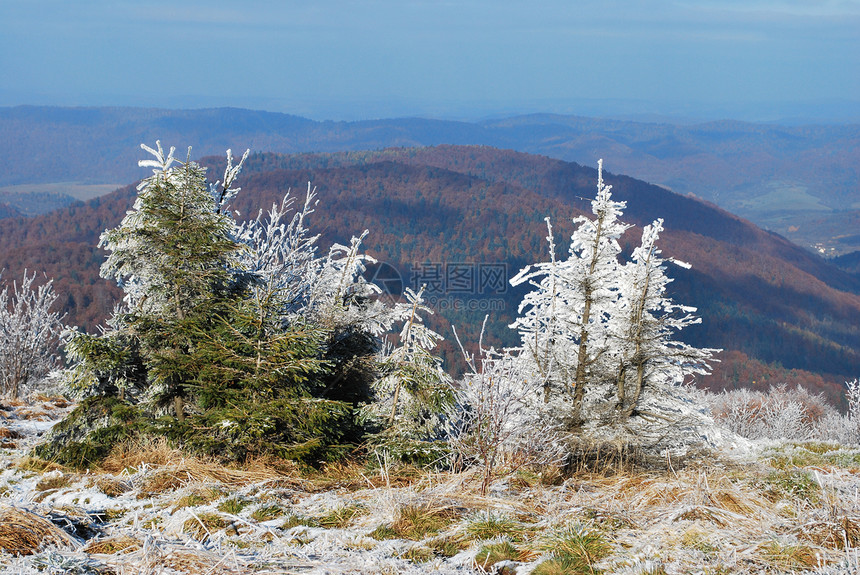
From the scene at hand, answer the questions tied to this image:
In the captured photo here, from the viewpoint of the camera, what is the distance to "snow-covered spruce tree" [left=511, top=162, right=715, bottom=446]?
9.59 meters

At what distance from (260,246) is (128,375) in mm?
4996

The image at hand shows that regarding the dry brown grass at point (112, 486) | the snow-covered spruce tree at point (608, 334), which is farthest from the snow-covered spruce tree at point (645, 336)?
the dry brown grass at point (112, 486)

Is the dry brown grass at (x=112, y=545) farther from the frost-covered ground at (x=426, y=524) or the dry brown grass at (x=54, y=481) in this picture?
the dry brown grass at (x=54, y=481)

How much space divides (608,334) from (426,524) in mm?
6409

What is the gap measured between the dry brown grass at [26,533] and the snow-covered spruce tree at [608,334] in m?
7.13

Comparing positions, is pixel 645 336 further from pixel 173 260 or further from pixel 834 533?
pixel 173 260

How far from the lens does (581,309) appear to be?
9.97m

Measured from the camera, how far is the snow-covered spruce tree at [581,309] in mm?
9688

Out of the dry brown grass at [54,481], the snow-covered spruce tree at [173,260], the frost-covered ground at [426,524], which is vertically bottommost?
the dry brown grass at [54,481]

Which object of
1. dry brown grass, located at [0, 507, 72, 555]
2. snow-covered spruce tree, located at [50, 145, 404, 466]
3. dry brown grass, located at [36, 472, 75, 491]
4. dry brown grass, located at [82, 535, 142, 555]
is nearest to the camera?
dry brown grass, located at [0, 507, 72, 555]

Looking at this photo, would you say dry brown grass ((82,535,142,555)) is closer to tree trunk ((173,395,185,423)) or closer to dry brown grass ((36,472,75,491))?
dry brown grass ((36,472,75,491))

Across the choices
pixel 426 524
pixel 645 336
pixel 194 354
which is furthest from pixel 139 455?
pixel 645 336

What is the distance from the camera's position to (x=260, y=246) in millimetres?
12344

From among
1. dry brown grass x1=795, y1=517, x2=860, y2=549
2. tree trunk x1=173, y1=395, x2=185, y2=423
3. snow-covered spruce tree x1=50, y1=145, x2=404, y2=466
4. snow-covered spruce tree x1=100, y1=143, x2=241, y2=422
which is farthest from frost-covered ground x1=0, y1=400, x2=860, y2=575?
snow-covered spruce tree x1=100, y1=143, x2=241, y2=422
